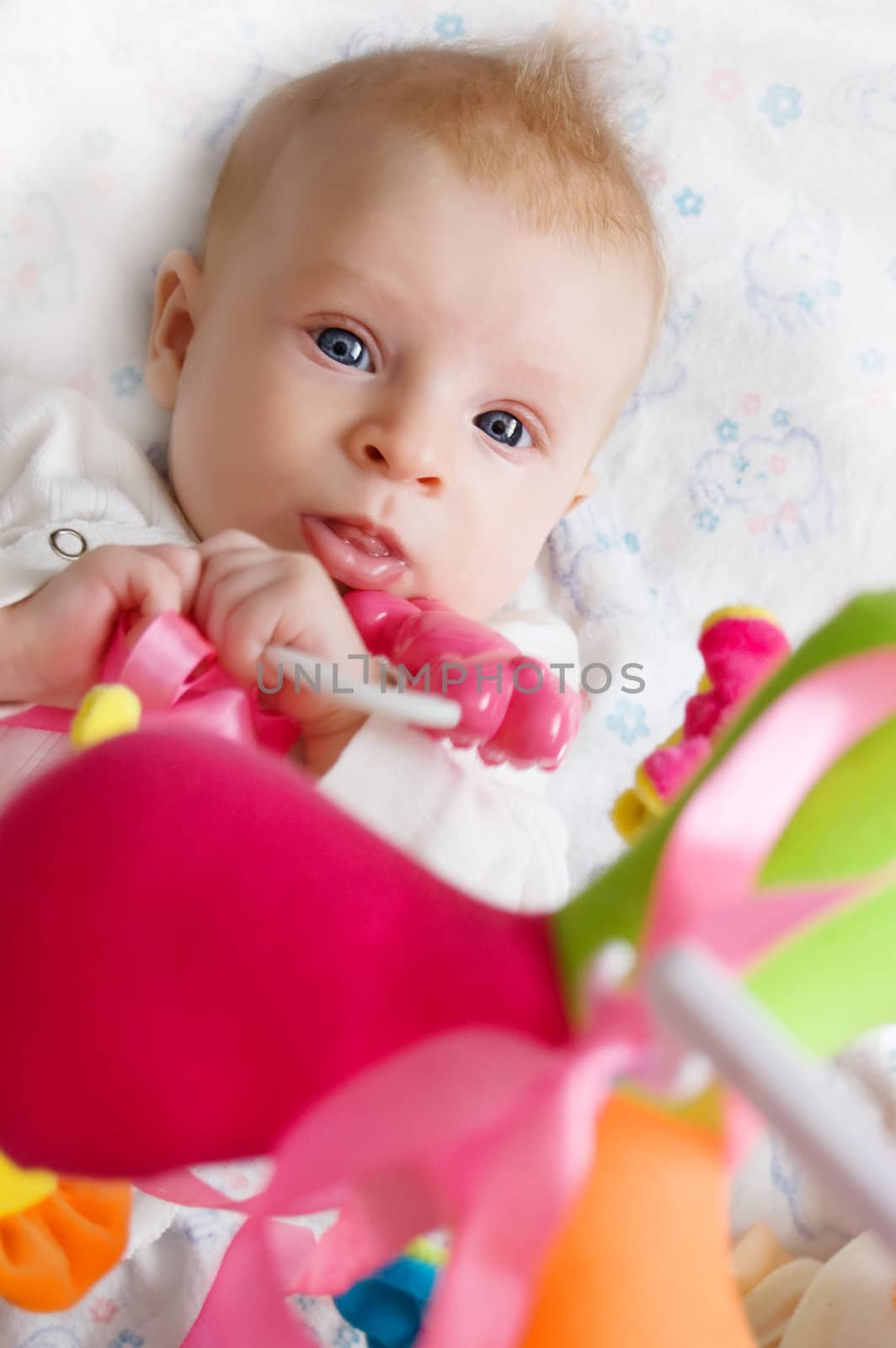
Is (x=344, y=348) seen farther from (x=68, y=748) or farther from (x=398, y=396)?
(x=68, y=748)

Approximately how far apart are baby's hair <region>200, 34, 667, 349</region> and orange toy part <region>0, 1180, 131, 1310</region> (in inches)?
27.0

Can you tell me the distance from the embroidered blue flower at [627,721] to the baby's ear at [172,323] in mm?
461

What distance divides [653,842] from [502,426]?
586 mm

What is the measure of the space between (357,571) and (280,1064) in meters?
0.51

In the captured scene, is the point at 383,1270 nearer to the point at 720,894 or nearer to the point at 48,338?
the point at 720,894

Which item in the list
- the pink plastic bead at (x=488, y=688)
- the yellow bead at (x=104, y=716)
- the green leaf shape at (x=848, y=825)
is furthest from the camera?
the pink plastic bead at (x=488, y=688)

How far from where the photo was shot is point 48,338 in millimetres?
1068

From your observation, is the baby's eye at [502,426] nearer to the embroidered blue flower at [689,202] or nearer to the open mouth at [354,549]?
the open mouth at [354,549]

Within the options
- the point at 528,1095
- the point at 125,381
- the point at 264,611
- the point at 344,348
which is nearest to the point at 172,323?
the point at 125,381

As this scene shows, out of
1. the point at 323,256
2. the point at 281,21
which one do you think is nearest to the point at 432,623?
the point at 323,256

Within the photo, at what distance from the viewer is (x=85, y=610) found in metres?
0.64

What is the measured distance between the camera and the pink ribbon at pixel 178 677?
58 cm

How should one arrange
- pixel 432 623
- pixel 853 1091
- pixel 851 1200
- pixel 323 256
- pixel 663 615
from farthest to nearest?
pixel 663 615 → pixel 853 1091 → pixel 323 256 → pixel 432 623 → pixel 851 1200
